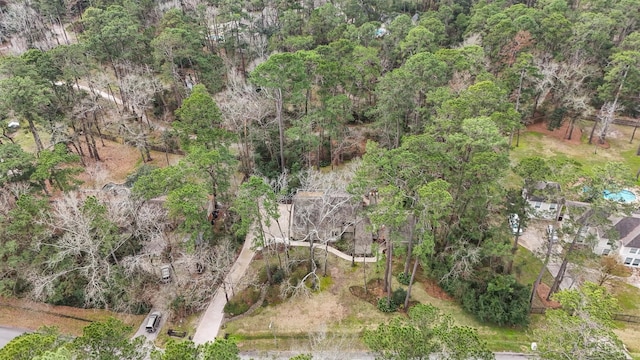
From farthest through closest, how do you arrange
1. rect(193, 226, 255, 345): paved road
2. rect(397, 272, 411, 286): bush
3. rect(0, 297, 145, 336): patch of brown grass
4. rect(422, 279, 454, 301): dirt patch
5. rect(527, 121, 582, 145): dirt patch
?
rect(527, 121, 582, 145): dirt patch
rect(397, 272, 411, 286): bush
rect(422, 279, 454, 301): dirt patch
rect(0, 297, 145, 336): patch of brown grass
rect(193, 226, 255, 345): paved road

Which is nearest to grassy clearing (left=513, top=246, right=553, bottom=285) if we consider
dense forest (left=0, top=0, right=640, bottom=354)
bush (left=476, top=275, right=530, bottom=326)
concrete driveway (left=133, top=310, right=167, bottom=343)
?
dense forest (left=0, top=0, right=640, bottom=354)

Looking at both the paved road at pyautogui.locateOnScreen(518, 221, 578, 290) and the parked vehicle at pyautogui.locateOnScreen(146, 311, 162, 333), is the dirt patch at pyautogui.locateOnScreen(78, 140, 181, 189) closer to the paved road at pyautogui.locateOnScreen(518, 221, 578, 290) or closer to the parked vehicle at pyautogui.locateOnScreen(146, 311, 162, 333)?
the parked vehicle at pyautogui.locateOnScreen(146, 311, 162, 333)

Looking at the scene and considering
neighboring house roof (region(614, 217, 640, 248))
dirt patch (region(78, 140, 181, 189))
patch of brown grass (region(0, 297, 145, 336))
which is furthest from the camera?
dirt patch (region(78, 140, 181, 189))

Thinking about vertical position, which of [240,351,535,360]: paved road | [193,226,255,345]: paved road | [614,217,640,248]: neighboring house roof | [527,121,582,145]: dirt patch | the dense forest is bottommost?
[240,351,535,360]: paved road

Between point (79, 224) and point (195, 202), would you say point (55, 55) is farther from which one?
point (195, 202)

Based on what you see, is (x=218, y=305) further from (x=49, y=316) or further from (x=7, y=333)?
(x=7, y=333)

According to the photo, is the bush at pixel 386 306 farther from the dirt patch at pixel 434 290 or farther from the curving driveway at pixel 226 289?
the curving driveway at pixel 226 289

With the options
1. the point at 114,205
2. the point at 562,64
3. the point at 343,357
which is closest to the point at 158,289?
the point at 114,205
